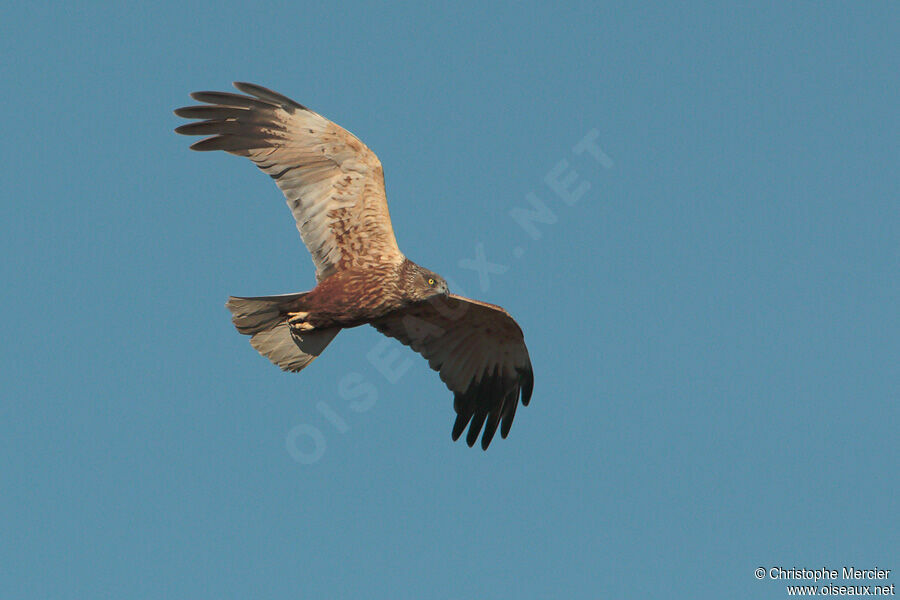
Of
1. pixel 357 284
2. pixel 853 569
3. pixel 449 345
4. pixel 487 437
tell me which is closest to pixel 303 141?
pixel 357 284

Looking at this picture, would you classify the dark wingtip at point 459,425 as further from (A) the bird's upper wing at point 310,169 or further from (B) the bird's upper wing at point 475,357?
(A) the bird's upper wing at point 310,169

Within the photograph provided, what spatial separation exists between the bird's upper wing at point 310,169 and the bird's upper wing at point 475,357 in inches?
41.8

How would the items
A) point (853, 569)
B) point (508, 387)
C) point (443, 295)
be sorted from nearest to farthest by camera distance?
point (443, 295) < point (853, 569) < point (508, 387)

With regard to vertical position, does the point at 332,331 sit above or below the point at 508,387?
below

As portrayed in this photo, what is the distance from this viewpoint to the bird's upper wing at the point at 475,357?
1396 centimetres

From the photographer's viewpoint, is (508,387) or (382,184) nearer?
(382,184)

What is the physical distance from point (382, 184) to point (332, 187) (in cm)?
49

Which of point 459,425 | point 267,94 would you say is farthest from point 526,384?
point 267,94

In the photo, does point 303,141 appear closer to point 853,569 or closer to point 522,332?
point 522,332

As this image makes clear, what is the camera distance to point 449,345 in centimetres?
1439

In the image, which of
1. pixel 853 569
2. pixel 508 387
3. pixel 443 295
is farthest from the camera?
pixel 508 387

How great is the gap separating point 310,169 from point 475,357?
2.98 metres

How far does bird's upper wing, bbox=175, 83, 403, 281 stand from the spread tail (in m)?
0.53

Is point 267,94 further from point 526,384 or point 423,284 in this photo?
point 526,384
